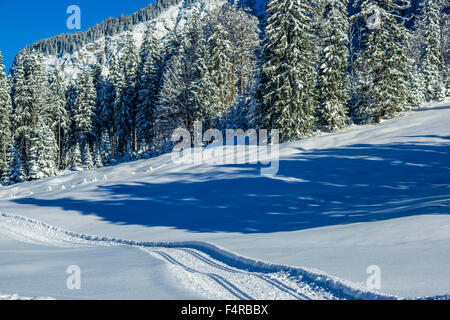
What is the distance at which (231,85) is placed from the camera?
4675 centimetres

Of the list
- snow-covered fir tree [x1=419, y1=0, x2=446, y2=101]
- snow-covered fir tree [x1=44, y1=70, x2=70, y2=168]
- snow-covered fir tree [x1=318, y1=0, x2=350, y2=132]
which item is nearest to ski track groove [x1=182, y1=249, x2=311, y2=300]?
snow-covered fir tree [x1=318, y1=0, x2=350, y2=132]

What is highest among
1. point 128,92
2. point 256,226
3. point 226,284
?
point 128,92

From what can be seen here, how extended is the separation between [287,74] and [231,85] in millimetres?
17029

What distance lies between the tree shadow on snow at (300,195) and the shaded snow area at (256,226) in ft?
0.30

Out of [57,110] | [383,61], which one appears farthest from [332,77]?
[57,110]

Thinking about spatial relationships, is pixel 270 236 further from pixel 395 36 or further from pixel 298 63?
pixel 395 36

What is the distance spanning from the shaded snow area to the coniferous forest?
3.60 metres

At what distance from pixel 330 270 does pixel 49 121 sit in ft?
191

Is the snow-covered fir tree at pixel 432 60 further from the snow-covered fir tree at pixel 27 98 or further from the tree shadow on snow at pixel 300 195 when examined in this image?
the snow-covered fir tree at pixel 27 98

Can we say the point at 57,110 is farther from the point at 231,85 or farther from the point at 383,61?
the point at 383,61

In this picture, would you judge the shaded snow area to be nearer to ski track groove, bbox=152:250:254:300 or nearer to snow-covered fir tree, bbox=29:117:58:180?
ski track groove, bbox=152:250:254:300

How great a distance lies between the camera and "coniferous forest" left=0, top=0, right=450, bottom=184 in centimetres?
3080
